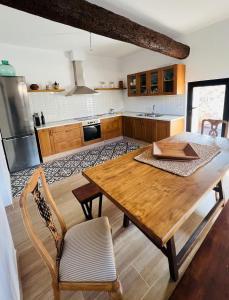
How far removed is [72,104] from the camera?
4664mm

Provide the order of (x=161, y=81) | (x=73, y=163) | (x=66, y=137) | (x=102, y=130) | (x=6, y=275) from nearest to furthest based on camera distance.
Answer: (x=6, y=275) → (x=73, y=163) → (x=161, y=81) → (x=66, y=137) → (x=102, y=130)

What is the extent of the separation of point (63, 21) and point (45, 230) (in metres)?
2.50

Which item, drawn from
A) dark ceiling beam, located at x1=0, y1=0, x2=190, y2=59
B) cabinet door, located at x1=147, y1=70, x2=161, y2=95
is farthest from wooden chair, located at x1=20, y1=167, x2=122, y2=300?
cabinet door, located at x1=147, y1=70, x2=161, y2=95

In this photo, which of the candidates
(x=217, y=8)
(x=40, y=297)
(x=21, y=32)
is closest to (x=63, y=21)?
(x=21, y=32)

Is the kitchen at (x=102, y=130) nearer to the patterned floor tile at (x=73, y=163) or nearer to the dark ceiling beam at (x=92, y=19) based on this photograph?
the patterned floor tile at (x=73, y=163)

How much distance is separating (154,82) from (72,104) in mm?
2325

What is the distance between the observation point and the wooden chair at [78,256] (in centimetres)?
90

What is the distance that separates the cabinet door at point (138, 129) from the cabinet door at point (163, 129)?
51cm

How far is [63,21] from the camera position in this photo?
1.95 m

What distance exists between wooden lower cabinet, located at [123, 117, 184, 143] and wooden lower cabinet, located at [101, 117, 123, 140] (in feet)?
0.54

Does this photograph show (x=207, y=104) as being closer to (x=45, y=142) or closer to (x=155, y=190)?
(x=155, y=190)

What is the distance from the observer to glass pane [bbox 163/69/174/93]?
3761mm

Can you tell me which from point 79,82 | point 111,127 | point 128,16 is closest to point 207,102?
point 128,16

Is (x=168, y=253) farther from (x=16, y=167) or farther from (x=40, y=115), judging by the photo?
(x=40, y=115)
